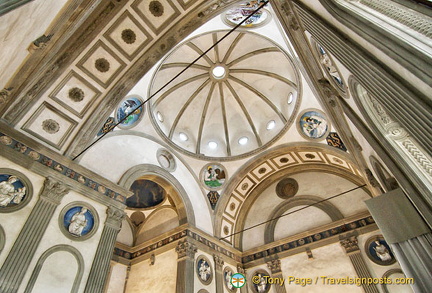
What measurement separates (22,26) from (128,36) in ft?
17.2

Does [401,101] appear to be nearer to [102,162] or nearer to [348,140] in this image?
[348,140]

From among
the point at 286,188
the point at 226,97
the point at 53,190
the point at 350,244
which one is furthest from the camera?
the point at 226,97

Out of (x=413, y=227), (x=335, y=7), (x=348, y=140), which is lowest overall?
(x=413, y=227)

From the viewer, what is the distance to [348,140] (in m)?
7.72

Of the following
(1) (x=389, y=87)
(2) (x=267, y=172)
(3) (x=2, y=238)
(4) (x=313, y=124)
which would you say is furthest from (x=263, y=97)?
(3) (x=2, y=238)

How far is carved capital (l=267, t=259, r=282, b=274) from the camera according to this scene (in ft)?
42.5

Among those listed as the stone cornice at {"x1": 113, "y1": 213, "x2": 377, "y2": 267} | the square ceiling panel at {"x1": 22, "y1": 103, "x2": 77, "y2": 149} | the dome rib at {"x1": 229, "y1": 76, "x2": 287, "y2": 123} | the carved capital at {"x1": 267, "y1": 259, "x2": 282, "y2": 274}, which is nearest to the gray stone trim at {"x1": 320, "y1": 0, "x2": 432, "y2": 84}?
the square ceiling panel at {"x1": 22, "y1": 103, "x2": 77, "y2": 149}

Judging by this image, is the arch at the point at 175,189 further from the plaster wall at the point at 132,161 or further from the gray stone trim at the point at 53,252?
the gray stone trim at the point at 53,252

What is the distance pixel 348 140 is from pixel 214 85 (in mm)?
10005

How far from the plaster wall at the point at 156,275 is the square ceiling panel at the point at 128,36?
9250 millimetres

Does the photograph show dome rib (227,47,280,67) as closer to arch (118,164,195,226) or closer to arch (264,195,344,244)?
arch (118,164,195,226)

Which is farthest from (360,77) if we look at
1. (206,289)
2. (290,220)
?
(290,220)

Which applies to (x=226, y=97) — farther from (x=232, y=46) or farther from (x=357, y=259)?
(x=357, y=259)

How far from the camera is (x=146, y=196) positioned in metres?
14.0
